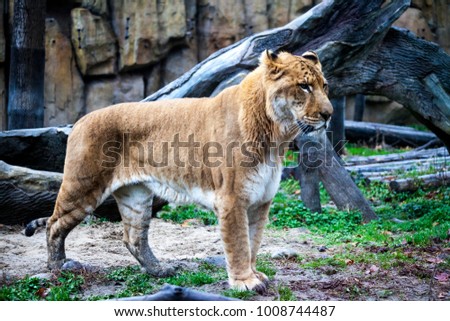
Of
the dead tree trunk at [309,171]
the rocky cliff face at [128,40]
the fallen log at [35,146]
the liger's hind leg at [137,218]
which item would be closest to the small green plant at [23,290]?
the liger's hind leg at [137,218]

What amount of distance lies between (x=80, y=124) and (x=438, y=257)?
4.08m

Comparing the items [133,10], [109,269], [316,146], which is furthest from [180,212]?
[133,10]

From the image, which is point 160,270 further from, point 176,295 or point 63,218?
point 176,295

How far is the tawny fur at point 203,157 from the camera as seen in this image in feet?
18.6

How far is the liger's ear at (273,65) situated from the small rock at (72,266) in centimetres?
282

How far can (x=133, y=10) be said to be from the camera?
17.3 meters

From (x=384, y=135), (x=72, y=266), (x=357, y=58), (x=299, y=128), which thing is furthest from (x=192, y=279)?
(x=384, y=135)

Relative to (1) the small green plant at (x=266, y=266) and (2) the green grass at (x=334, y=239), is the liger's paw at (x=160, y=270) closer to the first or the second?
(2) the green grass at (x=334, y=239)

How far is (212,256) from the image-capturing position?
740 centimetres

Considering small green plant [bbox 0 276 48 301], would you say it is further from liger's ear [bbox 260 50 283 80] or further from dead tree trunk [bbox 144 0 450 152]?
dead tree trunk [bbox 144 0 450 152]

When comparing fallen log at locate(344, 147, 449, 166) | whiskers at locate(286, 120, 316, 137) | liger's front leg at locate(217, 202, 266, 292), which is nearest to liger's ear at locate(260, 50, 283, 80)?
whiskers at locate(286, 120, 316, 137)

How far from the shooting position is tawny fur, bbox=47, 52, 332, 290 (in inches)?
224

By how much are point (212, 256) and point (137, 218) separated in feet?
3.61
